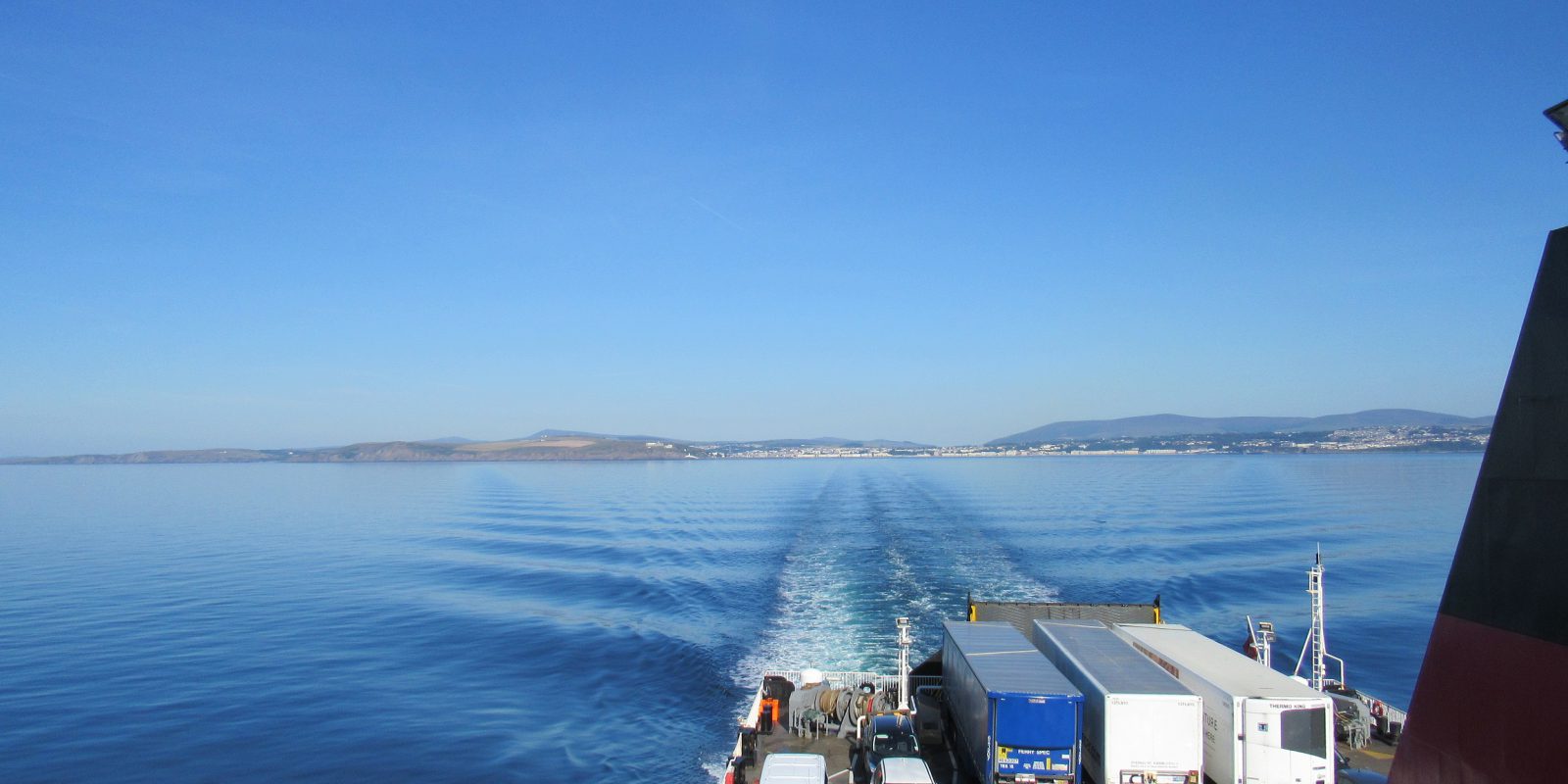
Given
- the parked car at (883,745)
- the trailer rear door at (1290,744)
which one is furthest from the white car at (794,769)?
the trailer rear door at (1290,744)

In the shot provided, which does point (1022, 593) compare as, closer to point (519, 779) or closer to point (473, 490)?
point (519, 779)

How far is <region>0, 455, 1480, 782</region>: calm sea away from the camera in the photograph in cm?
2173

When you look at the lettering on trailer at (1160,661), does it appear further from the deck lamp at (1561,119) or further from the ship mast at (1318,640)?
the deck lamp at (1561,119)

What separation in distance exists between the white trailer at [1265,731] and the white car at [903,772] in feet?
15.0

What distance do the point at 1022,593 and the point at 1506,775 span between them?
1303 inches

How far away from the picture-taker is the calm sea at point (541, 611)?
21.7m

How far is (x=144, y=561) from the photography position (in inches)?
1924

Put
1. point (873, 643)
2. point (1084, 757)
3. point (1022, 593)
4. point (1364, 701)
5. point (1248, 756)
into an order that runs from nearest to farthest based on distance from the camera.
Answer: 1. point (1248, 756)
2. point (1084, 757)
3. point (1364, 701)
4. point (873, 643)
5. point (1022, 593)

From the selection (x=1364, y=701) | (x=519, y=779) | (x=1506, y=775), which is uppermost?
(x=1506, y=775)

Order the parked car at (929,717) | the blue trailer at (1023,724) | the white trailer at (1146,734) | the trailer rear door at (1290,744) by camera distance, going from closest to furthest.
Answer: the trailer rear door at (1290,744)
the white trailer at (1146,734)
the blue trailer at (1023,724)
the parked car at (929,717)

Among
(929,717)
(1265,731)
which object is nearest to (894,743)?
(929,717)

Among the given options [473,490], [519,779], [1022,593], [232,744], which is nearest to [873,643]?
[1022,593]

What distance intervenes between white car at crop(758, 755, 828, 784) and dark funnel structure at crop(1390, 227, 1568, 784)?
8245 mm

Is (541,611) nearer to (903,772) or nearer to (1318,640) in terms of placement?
(903,772)
